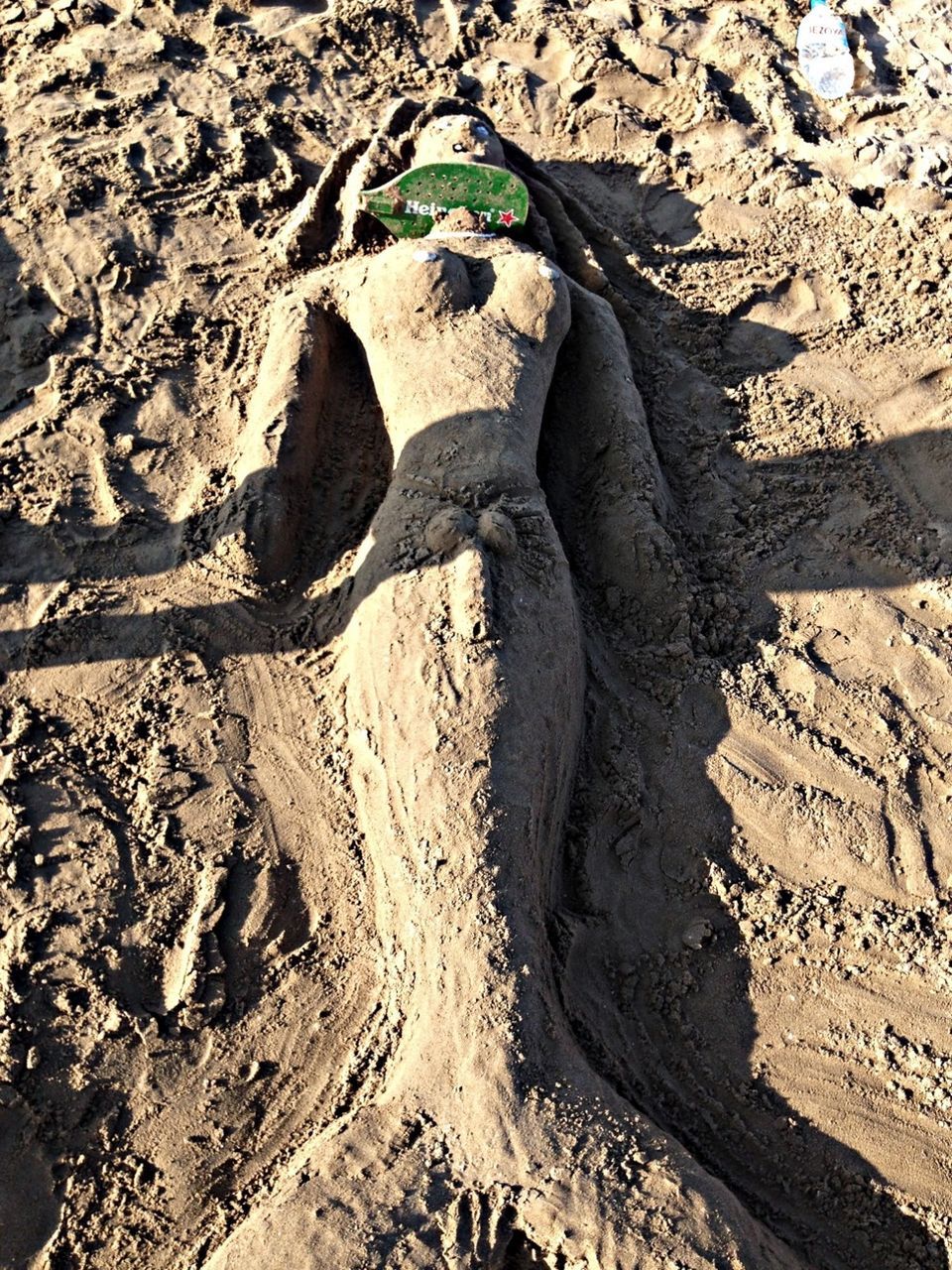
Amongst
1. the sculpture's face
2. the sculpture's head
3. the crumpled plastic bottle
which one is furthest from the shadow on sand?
the crumpled plastic bottle

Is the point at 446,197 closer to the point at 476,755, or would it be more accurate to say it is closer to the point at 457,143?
the point at 457,143

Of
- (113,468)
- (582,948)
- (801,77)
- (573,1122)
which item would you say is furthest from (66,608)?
(801,77)

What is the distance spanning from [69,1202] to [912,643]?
3883 mm

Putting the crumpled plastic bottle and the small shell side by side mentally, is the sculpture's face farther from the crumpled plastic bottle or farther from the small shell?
the crumpled plastic bottle

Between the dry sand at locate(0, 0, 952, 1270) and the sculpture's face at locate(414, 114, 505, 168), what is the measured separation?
69cm

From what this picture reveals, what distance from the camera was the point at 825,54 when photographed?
6.73m

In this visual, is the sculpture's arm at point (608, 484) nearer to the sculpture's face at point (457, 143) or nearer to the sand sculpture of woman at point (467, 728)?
the sand sculpture of woman at point (467, 728)

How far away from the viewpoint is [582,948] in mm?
3238

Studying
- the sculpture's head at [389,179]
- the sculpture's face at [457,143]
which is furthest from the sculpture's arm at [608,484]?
the sculpture's face at [457,143]

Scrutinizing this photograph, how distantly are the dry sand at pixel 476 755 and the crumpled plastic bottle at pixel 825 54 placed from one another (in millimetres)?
1243

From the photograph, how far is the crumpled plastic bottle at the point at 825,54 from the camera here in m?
6.58

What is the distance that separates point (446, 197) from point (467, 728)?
3185 mm

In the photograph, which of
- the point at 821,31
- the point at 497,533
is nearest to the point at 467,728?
the point at 497,533

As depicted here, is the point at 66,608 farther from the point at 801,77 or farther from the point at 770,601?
the point at 801,77
